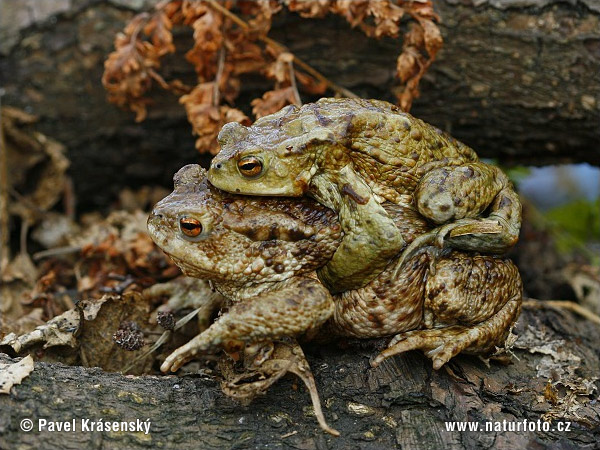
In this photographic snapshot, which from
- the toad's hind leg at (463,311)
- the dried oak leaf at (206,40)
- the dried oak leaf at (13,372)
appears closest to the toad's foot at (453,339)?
the toad's hind leg at (463,311)

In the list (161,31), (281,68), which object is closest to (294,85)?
(281,68)

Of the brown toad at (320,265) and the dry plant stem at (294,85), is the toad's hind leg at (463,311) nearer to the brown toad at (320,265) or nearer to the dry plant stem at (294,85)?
the brown toad at (320,265)

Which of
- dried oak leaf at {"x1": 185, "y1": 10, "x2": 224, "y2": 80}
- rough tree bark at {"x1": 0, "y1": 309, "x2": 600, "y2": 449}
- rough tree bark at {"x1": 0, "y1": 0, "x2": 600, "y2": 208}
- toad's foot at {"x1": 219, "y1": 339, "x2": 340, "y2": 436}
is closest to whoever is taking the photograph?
rough tree bark at {"x1": 0, "y1": 309, "x2": 600, "y2": 449}

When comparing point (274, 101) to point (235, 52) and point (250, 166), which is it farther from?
point (250, 166)

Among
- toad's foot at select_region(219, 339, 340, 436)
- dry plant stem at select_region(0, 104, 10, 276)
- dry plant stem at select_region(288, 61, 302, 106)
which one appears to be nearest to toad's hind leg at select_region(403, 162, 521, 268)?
toad's foot at select_region(219, 339, 340, 436)

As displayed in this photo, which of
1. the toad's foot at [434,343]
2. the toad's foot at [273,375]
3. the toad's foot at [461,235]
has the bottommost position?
the toad's foot at [273,375]

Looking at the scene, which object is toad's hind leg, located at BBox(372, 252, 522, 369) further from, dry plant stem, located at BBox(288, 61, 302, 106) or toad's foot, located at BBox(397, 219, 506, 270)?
dry plant stem, located at BBox(288, 61, 302, 106)
